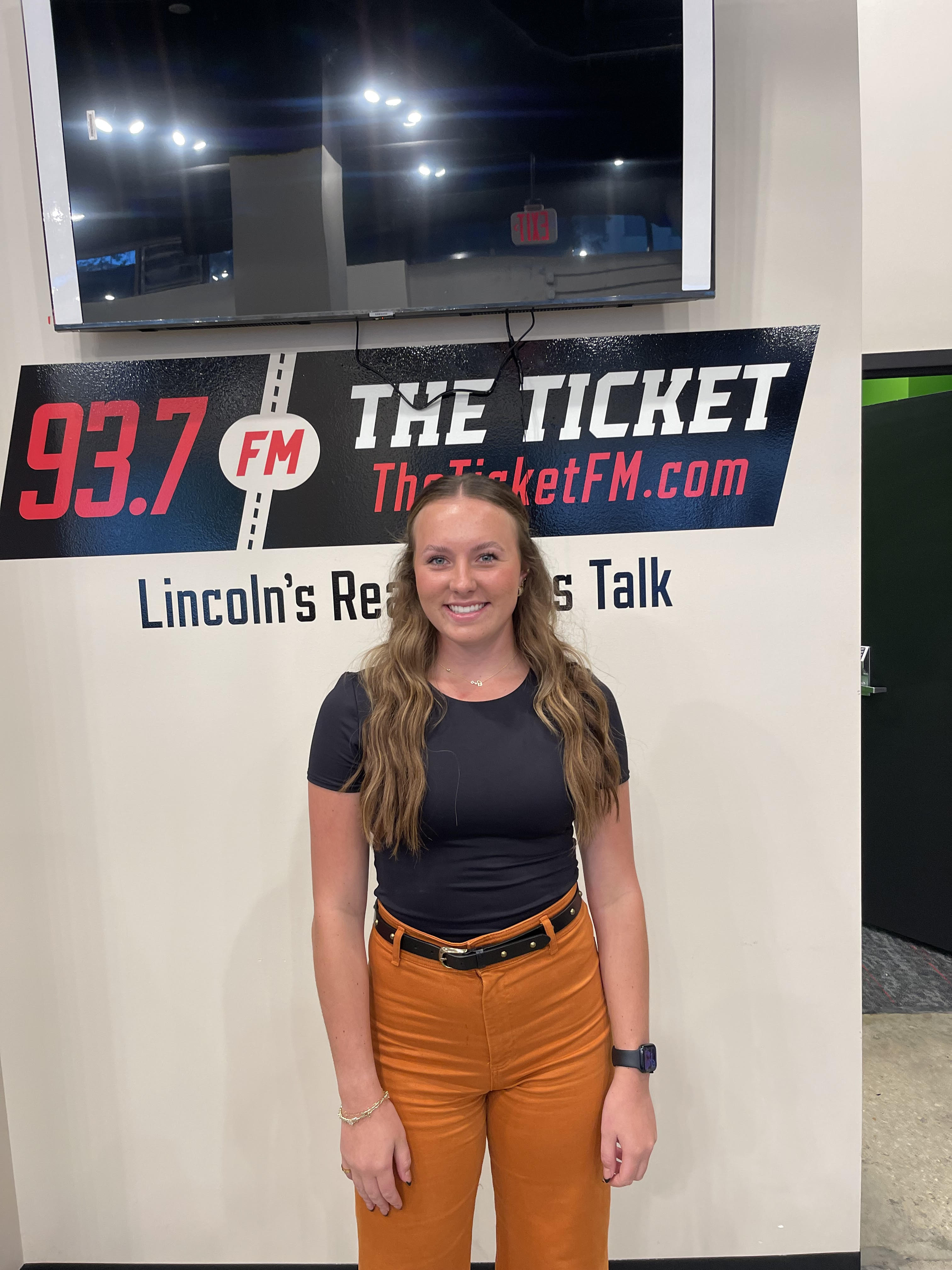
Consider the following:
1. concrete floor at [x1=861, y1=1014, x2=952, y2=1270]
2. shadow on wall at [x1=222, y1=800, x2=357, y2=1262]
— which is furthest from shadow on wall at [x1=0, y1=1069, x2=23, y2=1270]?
concrete floor at [x1=861, y1=1014, x2=952, y2=1270]

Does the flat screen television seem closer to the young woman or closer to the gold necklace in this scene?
the young woman

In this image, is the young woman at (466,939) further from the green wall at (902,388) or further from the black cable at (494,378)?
the green wall at (902,388)

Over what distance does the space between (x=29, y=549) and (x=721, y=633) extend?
1583 mm

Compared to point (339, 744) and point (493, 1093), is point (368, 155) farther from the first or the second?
point (493, 1093)

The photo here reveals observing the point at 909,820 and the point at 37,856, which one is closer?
the point at 37,856

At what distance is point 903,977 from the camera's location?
3.23 meters

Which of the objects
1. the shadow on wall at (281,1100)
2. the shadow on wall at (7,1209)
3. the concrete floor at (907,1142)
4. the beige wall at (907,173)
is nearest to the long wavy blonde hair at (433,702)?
Result: the shadow on wall at (281,1100)

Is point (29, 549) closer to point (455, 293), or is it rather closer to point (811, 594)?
point (455, 293)

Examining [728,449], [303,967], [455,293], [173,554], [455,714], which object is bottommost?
[303,967]

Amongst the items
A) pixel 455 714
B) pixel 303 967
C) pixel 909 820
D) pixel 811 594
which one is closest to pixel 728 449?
pixel 811 594

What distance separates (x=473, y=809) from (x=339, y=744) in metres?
0.22

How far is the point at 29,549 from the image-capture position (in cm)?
188

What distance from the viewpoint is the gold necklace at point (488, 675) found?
130 centimetres

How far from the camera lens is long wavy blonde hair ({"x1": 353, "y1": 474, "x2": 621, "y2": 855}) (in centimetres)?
121
